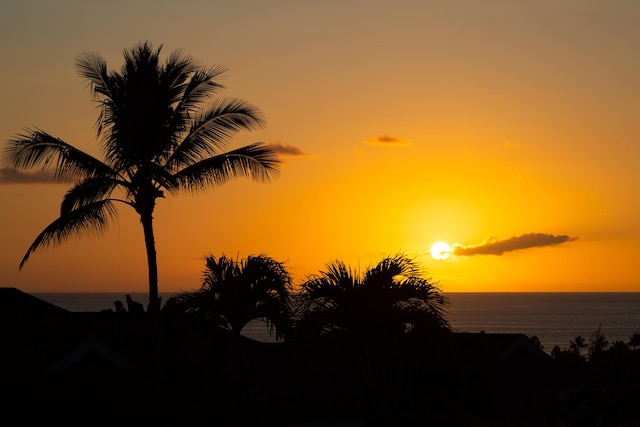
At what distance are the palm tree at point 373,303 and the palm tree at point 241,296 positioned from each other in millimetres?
2961

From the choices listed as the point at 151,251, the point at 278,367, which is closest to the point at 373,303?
the point at 278,367

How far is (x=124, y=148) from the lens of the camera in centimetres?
2945

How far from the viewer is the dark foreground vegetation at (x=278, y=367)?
19.1m

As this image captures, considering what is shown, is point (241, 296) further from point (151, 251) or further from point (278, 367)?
point (151, 251)

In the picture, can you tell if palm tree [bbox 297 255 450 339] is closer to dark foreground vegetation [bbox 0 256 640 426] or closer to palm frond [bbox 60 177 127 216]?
dark foreground vegetation [bbox 0 256 640 426]

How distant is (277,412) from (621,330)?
179m

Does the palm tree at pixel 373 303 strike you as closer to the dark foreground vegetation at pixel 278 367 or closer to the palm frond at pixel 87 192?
the dark foreground vegetation at pixel 278 367

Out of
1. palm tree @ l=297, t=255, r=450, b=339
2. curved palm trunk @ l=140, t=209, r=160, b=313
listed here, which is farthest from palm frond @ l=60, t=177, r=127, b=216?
palm tree @ l=297, t=255, r=450, b=339

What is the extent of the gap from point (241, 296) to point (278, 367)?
2.15m

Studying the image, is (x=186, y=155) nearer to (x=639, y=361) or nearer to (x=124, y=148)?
(x=124, y=148)

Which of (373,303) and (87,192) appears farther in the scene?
(87,192)

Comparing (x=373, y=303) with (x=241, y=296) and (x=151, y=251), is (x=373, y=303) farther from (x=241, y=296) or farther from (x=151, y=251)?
(x=151, y=251)

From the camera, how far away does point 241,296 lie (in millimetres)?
23469

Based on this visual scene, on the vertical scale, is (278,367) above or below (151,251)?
below
